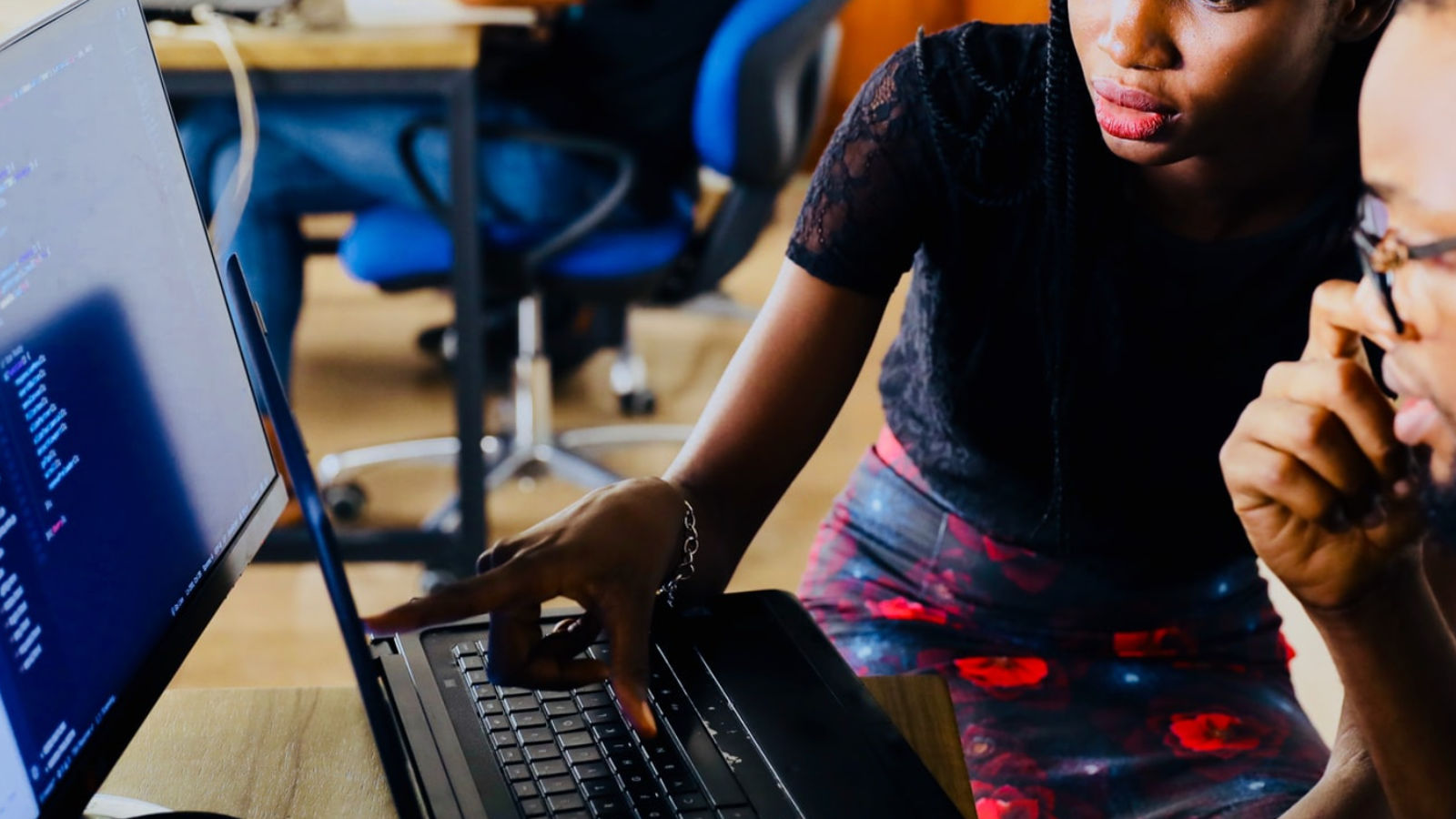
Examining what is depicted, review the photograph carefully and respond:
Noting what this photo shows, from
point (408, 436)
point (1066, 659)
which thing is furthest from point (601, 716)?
point (408, 436)

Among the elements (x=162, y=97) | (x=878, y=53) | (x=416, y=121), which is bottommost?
(x=878, y=53)

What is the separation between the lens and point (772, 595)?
2.79 feet

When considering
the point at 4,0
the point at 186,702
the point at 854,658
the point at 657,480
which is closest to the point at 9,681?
the point at 186,702

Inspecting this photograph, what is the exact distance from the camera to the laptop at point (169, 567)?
0.58m

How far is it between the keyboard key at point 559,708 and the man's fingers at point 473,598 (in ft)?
0.17

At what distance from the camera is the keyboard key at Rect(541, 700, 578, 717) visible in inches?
28.8

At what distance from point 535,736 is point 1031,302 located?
0.52 metres

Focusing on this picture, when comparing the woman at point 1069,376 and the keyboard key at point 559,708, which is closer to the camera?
the keyboard key at point 559,708

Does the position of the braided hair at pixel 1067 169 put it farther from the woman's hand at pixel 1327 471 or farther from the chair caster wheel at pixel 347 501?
the chair caster wheel at pixel 347 501

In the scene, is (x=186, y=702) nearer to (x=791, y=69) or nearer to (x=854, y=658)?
(x=854, y=658)

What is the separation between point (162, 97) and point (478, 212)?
137 cm

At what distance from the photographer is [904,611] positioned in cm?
113

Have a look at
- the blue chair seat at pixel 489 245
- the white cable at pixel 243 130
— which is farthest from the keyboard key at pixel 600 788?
the blue chair seat at pixel 489 245

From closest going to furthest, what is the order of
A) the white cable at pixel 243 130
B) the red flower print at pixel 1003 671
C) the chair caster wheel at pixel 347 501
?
1. the red flower print at pixel 1003 671
2. the white cable at pixel 243 130
3. the chair caster wheel at pixel 347 501
